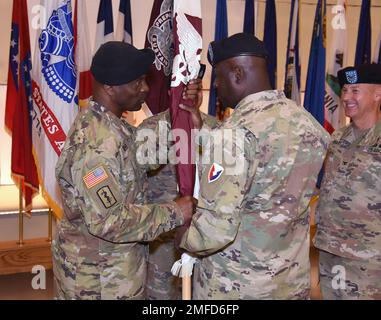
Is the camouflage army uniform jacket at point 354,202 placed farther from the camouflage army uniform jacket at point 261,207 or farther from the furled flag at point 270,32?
the furled flag at point 270,32

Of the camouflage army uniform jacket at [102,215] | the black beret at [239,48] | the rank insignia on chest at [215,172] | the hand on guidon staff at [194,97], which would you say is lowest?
the camouflage army uniform jacket at [102,215]

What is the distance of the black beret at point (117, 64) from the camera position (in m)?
1.80

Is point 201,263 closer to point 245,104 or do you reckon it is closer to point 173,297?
point 245,104

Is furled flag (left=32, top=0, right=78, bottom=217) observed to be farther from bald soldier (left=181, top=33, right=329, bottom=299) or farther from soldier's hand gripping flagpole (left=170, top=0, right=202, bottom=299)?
bald soldier (left=181, top=33, right=329, bottom=299)

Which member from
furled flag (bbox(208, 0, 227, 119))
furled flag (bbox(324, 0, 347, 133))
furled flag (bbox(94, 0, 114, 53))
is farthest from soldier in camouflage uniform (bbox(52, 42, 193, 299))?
furled flag (bbox(324, 0, 347, 133))

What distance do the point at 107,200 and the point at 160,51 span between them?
1667 mm

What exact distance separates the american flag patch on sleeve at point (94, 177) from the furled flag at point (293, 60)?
255 cm

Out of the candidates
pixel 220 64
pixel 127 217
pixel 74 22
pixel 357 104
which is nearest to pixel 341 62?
pixel 357 104

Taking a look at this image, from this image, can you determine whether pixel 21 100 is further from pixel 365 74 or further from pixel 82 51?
pixel 365 74

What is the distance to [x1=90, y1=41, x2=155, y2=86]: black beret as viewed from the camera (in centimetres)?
180

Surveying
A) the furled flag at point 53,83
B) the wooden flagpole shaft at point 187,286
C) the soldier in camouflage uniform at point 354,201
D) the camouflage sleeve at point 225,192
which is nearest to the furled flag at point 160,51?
the furled flag at point 53,83

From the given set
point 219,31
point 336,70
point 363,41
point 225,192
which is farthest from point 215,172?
point 363,41

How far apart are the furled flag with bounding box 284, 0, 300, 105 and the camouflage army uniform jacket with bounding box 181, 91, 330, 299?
91.1 inches

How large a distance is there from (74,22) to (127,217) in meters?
2.01
